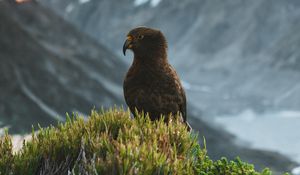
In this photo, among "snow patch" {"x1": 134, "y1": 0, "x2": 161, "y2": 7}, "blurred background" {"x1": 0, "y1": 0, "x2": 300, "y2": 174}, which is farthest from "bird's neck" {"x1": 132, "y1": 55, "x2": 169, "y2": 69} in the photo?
"snow patch" {"x1": 134, "y1": 0, "x2": 161, "y2": 7}

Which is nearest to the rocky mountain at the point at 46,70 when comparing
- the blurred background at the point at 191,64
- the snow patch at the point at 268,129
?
the blurred background at the point at 191,64

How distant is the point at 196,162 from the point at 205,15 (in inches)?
4307

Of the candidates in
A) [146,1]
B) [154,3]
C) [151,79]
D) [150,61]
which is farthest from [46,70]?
[146,1]

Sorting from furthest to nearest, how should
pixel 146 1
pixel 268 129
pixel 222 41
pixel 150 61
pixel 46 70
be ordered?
1. pixel 146 1
2. pixel 222 41
3. pixel 268 129
4. pixel 46 70
5. pixel 150 61

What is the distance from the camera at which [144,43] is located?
8.65 m

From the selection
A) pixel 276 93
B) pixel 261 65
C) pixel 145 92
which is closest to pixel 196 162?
pixel 145 92

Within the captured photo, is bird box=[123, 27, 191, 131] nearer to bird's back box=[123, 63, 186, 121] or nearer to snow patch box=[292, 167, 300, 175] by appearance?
bird's back box=[123, 63, 186, 121]

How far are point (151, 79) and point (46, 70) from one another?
41.9 m

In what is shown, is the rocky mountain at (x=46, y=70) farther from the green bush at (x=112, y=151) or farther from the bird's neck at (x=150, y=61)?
the green bush at (x=112, y=151)

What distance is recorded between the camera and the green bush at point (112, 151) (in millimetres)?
6332

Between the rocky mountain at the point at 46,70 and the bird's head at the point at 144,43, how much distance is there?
2233cm

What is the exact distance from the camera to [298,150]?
50844 mm

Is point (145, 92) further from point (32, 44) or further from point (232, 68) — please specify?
point (232, 68)

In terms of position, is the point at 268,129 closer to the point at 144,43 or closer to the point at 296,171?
the point at 296,171
